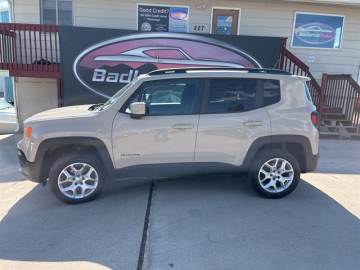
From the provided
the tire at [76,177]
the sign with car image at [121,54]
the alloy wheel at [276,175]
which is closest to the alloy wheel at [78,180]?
the tire at [76,177]

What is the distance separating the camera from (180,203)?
161 inches

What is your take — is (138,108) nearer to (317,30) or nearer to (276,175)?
(276,175)

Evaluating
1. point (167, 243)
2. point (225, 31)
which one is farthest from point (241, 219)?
point (225, 31)

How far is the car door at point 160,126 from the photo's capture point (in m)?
3.96

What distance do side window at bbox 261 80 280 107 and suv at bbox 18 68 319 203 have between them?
1 centimetres

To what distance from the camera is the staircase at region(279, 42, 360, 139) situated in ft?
27.8

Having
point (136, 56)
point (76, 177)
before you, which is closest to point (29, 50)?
point (136, 56)

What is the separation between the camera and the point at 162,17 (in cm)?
918

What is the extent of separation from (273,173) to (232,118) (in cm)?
98

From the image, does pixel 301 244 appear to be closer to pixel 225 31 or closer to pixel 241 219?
pixel 241 219

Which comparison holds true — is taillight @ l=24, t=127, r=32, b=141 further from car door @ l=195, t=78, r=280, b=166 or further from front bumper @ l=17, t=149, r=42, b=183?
car door @ l=195, t=78, r=280, b=166

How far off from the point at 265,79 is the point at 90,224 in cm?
288

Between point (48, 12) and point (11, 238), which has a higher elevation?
point (48, 12)

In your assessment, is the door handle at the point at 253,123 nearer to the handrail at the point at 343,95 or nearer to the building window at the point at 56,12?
the handrail at the point at 343,95
